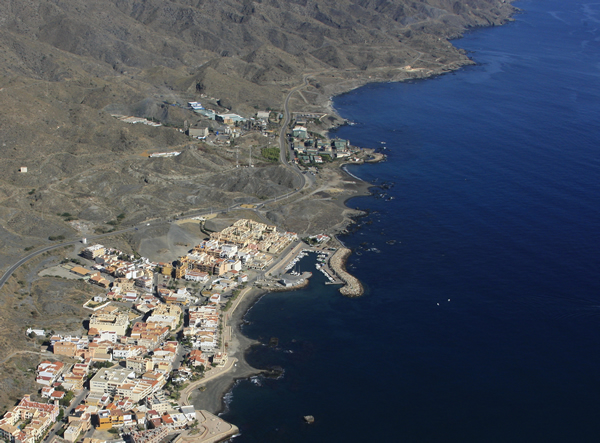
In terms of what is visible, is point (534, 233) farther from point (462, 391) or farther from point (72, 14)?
point (72, 14)

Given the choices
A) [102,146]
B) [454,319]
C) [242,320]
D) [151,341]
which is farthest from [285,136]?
[151,341]

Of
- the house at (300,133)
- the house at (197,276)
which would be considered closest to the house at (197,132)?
the house at (300,133)

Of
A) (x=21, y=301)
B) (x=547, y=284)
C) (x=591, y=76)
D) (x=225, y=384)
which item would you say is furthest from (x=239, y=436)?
(x=591, y=76)

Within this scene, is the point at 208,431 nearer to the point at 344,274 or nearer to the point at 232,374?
the point at 232,374

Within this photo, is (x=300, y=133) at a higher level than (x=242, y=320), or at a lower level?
higher

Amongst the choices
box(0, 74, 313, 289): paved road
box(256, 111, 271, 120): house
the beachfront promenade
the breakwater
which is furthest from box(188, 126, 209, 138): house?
the beachfront promenade

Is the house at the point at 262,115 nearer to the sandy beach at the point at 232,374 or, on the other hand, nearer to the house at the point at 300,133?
the house at the point at 300,133

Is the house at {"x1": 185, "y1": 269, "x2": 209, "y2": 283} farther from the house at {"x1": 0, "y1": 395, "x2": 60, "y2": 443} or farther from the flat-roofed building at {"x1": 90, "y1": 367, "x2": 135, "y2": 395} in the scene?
the house at {"x1": 0, "y1": 395, "x2": 60, "y2": 443}
